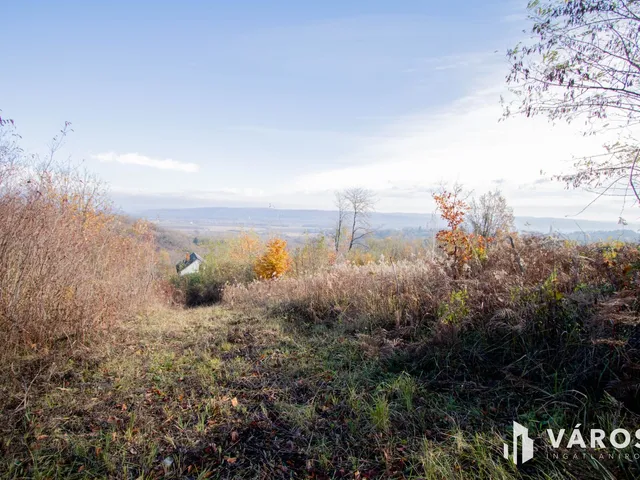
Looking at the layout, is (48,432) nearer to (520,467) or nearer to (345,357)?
(345,357)

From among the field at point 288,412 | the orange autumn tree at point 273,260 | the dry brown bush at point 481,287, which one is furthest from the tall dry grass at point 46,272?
the orange autumn tree at point 273,260

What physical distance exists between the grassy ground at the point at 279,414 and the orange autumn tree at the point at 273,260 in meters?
13.8

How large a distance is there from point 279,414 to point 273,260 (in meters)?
15.5

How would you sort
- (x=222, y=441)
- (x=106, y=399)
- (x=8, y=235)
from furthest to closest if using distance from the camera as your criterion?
(x=8, y=235) → (x=106, y=399) → (x=222, y=441)

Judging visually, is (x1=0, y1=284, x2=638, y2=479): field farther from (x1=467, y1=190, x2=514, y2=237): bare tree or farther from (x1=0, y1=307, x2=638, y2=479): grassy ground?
(x1=467, y1=190, x2=514, y2=237): bare tree

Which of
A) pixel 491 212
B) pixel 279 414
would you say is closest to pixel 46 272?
pixel 279 414

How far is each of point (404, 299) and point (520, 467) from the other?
110 inches

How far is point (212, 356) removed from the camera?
404 centimetres

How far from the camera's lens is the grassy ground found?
7.22ft

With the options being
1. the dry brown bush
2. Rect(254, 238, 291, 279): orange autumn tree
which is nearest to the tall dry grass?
the dry brown bush

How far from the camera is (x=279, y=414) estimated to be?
2.84 meters

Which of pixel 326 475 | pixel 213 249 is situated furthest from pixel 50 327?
pixel 213 249

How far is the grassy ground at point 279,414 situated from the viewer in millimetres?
2201

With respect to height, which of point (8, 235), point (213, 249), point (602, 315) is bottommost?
point (213, 249)
